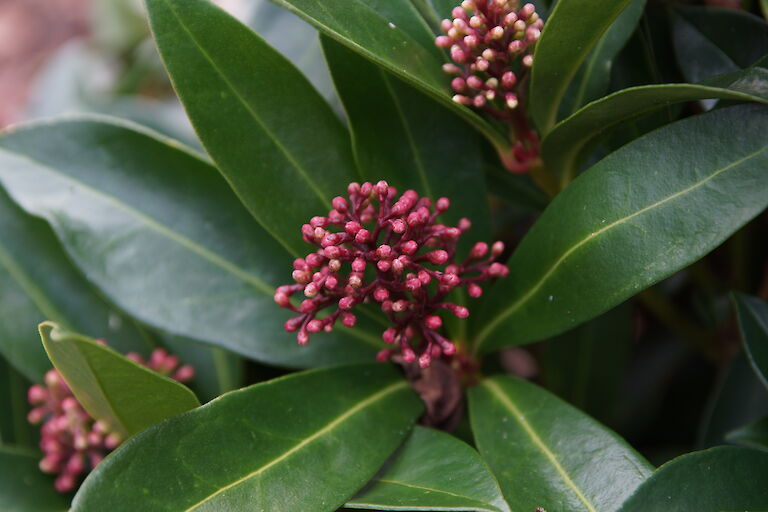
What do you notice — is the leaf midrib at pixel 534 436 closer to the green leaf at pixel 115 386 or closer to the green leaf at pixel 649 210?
the green leaf at pixel 649 210

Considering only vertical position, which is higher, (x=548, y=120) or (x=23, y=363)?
(x=548, y=120)

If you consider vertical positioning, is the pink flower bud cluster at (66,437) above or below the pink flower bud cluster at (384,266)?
below

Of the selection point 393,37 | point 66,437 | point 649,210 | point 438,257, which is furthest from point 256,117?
point 66,437

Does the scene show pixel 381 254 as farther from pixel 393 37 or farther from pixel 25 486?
pixel 25 486

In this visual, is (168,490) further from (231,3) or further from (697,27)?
(231,3)

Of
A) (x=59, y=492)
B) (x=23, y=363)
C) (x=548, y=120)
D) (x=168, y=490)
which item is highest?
(x=548, y=120)

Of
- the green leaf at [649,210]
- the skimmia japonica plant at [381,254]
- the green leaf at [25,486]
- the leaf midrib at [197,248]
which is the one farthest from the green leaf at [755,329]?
the green leaf at [25,486]

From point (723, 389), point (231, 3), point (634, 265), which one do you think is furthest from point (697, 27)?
point (231, 3)
